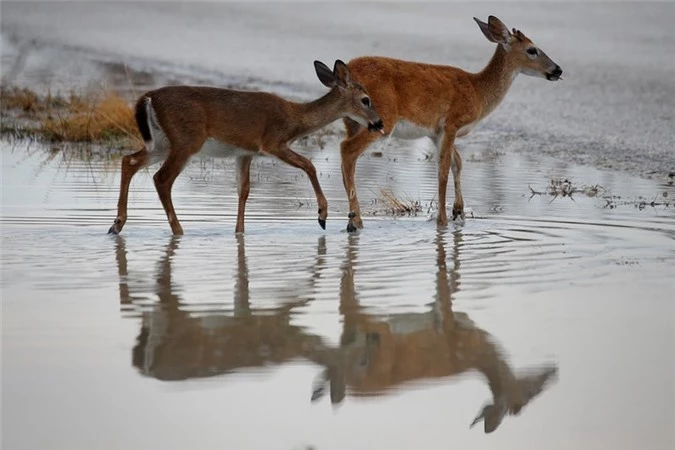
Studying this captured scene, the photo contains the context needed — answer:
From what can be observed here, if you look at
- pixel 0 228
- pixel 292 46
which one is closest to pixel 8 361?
pixel 0 228

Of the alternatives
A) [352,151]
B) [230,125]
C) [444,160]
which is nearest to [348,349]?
[230,125]

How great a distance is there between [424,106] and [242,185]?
5.65ft

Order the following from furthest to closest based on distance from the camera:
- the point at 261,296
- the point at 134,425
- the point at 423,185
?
1. the point at 423,185
2. the point at 261,296
3. the point at 134,425

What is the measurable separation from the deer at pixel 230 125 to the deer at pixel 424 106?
0.63ft

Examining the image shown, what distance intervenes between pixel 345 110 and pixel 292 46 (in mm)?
19958

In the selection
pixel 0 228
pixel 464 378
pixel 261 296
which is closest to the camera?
pixel 464 378

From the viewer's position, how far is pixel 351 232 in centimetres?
1081

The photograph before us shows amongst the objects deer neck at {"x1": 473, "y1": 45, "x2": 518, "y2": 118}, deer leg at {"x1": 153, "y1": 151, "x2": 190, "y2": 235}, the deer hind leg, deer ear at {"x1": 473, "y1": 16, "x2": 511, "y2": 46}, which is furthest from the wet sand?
deer ear at {"x1": 473, "y1": 16, "x2": 511, "y2": 46}

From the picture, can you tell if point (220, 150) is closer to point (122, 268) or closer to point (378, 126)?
point (378, 126)

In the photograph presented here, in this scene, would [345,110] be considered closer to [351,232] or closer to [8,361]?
[351,232]

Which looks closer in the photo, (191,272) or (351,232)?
(191,272)

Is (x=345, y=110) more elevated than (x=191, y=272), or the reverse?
(x=345, y=110)

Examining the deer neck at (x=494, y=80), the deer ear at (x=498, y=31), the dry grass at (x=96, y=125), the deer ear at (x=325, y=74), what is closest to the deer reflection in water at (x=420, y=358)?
the deer ear at (x=325, y=74)

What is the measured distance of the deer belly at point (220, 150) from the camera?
11.1 metres
